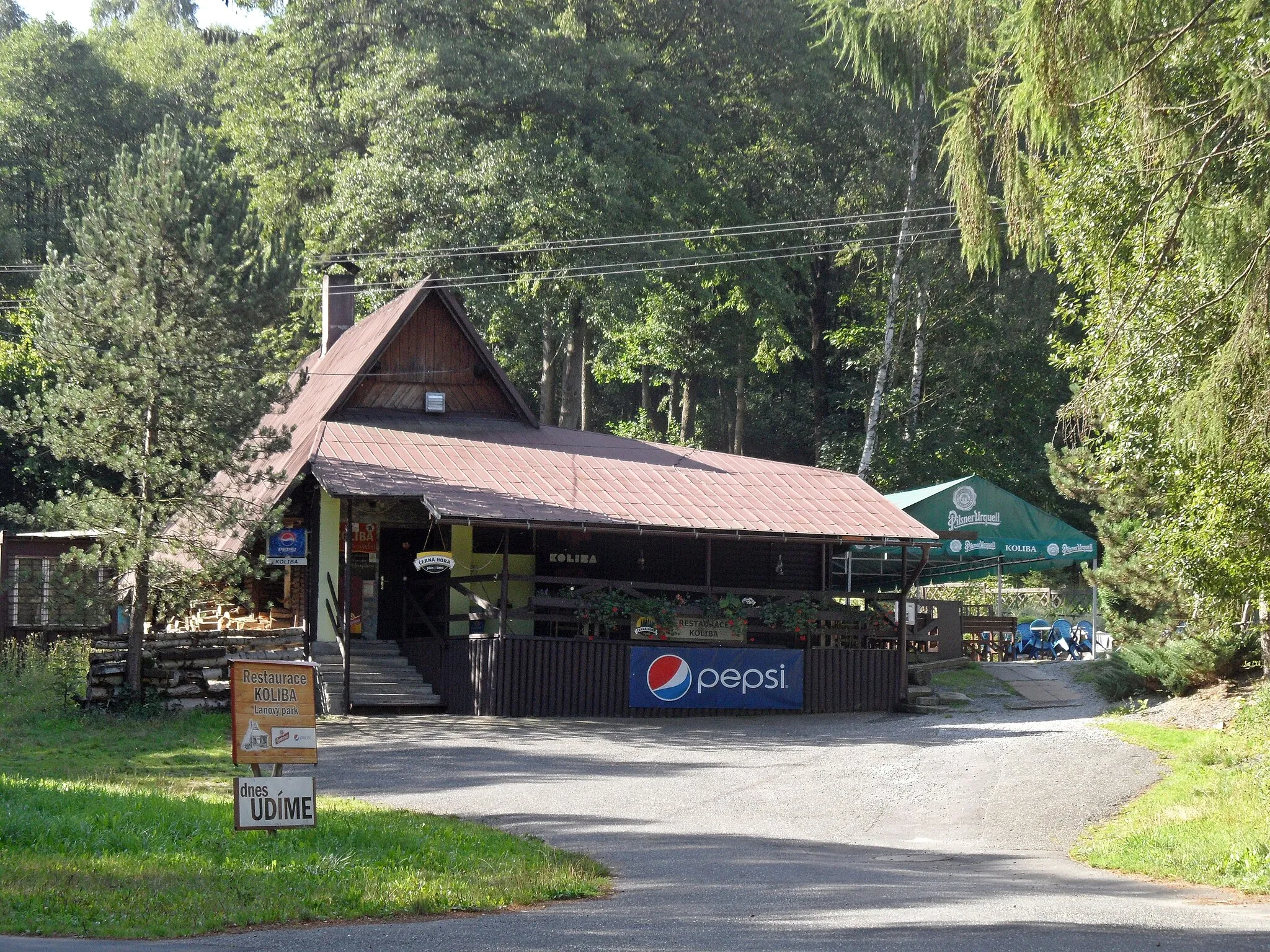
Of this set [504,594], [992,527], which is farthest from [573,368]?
[504,594]

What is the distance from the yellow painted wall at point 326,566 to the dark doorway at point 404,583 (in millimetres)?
1216

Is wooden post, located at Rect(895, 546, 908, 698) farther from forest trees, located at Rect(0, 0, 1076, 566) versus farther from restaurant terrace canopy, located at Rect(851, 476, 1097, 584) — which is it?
forest trees, located at Rect(0, 0, 1076, 566)

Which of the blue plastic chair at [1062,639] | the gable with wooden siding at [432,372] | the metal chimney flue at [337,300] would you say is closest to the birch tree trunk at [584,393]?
the metal chimney flue at [337,300]

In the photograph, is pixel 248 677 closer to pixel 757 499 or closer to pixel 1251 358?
pixel 1251 358

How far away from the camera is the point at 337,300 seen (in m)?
32.4

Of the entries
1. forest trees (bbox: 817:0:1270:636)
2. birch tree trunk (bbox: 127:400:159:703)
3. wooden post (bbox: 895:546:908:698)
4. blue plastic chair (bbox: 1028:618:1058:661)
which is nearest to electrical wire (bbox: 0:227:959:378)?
birch tree trunk (bbox: 127:400:159:703)

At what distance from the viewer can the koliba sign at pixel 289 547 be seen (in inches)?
928

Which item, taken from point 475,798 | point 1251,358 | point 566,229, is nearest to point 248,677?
point 475,798

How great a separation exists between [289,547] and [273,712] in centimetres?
1366

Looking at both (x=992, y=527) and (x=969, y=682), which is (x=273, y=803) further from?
(x=969, y=682)

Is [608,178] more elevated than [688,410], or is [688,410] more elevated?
[608,178]

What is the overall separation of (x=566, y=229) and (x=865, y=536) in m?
15.5

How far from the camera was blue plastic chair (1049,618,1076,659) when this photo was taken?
107ft

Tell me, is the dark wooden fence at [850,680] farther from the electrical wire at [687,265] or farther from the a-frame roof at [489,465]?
the electrical wire at [687,265]
